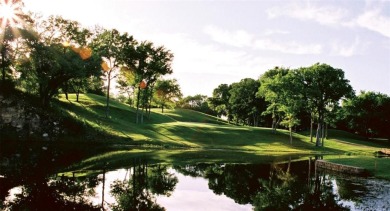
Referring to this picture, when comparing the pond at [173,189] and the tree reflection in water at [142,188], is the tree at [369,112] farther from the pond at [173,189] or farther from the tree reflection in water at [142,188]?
the tree reflection in water at [142,188]

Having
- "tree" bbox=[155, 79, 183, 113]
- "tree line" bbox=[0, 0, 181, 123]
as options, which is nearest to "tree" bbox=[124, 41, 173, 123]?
"tree line" bbox=[0, 0, 181, 123]

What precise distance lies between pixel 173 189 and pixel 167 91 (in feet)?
297

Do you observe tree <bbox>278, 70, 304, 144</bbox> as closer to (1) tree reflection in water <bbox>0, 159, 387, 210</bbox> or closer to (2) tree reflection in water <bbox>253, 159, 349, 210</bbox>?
(1) tree reflection in water <bbox>0, 159, 387, 210</bbox>

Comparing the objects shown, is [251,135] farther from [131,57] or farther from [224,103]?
[224,103]

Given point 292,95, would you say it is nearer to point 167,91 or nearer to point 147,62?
point 147,62

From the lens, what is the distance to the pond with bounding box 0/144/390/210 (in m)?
20.5

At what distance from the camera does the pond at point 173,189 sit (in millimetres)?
20453

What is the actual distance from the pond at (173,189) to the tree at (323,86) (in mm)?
49150

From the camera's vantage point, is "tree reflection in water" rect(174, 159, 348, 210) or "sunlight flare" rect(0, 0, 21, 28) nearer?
"tree reflection in water" rect(174, 159, 348, 210)

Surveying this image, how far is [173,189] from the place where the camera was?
26812 mm

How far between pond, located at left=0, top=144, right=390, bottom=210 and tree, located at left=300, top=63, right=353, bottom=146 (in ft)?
161

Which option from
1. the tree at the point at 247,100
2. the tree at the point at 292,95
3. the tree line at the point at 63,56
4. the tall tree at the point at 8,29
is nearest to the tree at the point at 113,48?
the tree line at the point at 63,56

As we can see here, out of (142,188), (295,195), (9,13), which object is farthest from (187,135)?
(142,188)

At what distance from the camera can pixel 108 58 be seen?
7919 cm
